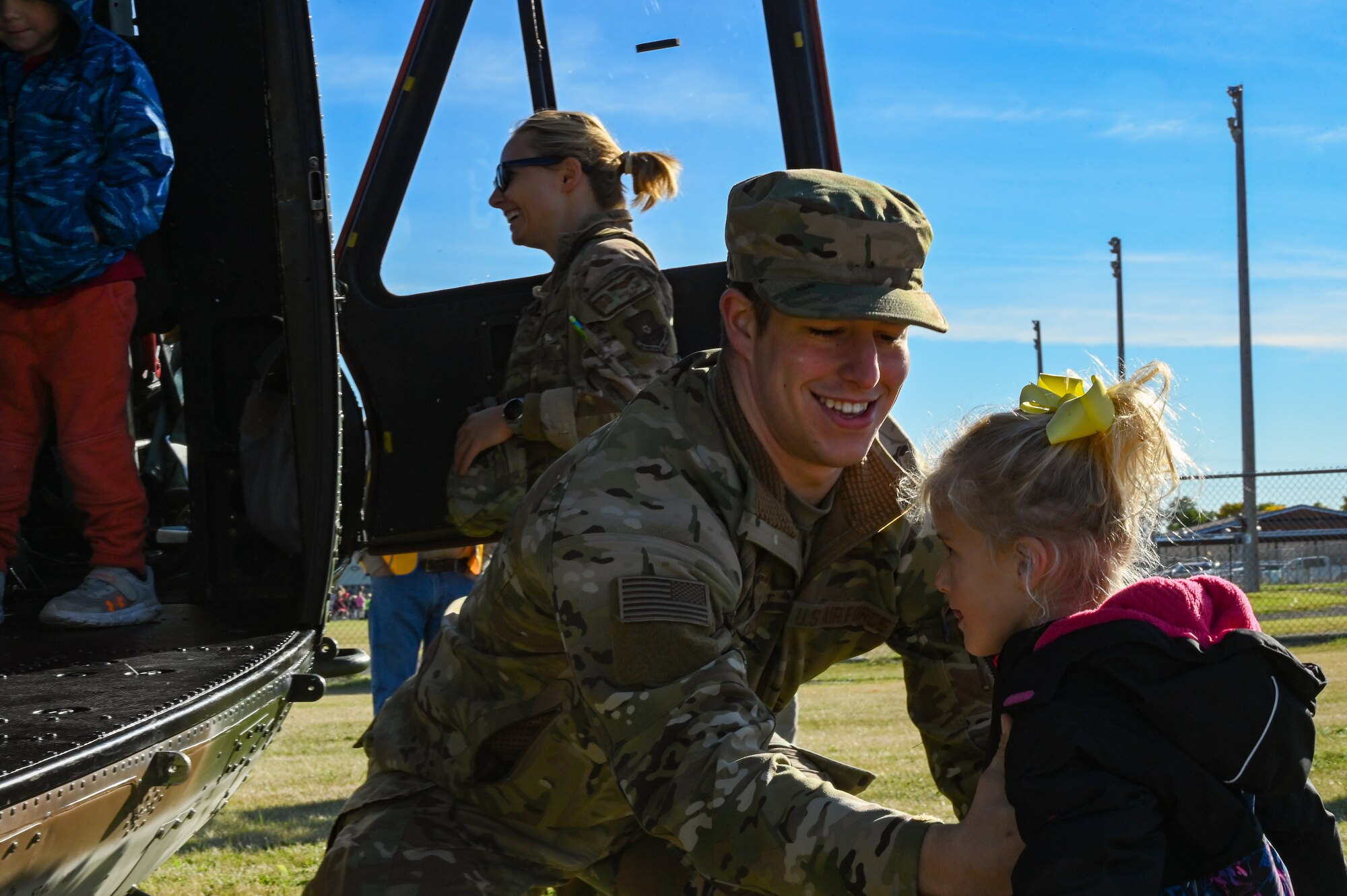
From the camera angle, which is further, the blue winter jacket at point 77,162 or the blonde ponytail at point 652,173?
the blonde ponytail at point 652,173

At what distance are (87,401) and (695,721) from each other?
2111 millimetres

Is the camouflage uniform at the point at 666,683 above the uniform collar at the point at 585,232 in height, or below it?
below

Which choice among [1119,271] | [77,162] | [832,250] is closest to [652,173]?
[77,162]

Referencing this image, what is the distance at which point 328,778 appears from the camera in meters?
7.09

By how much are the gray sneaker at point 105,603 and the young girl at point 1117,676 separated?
198 centimetres

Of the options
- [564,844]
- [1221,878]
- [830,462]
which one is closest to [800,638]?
[830,462]

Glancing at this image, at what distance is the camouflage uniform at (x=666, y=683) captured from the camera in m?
1.79

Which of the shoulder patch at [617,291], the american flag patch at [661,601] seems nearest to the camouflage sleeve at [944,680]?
the american flag patch at [661,601]

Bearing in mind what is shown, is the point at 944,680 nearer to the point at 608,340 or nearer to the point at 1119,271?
the point at 608,340

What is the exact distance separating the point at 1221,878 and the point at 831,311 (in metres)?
0.96

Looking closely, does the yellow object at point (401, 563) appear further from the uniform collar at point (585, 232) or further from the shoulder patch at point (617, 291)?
the shoulder patch at point (617, 291)

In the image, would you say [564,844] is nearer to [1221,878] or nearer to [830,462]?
[830,462]

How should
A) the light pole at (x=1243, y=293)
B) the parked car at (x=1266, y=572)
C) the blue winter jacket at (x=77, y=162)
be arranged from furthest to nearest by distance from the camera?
the light pole at (x=1243, y=293) → the parked car at (x=1266, y=572) → the blue winter jacket at (x=77, y=162)

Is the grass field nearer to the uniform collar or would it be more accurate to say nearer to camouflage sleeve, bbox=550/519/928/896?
the uniform collar
